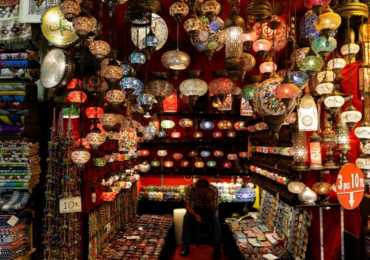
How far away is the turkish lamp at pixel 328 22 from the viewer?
3162mm

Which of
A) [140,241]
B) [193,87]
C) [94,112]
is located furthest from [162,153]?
[193,87]

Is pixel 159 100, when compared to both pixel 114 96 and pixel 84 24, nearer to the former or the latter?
pixel 114 96

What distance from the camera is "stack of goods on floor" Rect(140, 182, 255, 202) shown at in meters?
9.74

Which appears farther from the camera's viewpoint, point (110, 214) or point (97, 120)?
point (110, 214)

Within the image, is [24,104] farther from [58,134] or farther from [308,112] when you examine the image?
[308,112]

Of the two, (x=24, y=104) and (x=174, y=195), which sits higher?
(x=24, y=104)

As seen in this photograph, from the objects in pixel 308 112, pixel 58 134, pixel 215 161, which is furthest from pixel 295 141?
pixel 215 161

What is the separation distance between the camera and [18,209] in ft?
13.2

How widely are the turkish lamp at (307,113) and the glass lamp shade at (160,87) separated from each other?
1.55 m

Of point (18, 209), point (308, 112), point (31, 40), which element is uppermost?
point (31, 40)

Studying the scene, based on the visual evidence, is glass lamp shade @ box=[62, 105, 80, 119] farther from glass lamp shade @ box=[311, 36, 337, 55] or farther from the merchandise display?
glass lamp shade @ box=[311, 36, 337, 55]

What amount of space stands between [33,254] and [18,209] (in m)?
0.64

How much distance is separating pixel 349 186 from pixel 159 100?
237cm

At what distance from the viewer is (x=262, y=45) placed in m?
3.98
